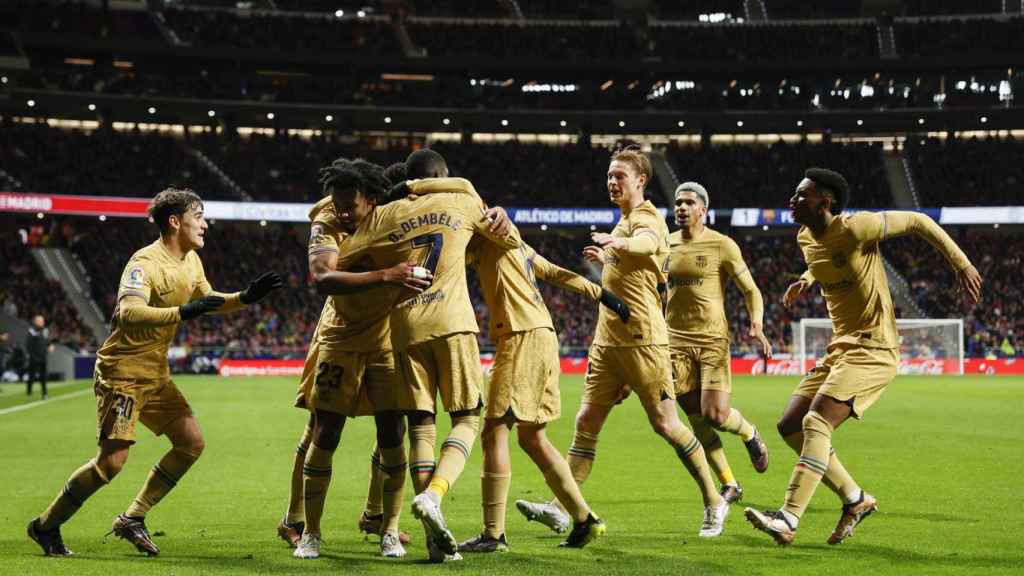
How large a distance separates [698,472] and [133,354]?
429 centimetres

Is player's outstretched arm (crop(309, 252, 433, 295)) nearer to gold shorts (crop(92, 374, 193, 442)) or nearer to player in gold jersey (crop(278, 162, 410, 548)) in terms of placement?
player in gold jersey (crop(278, 162, 410, 548))

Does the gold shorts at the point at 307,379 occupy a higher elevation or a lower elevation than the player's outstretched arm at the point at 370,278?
lower

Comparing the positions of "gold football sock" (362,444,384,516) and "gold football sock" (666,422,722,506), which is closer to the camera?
"gold football sock" (362,444,384,516)

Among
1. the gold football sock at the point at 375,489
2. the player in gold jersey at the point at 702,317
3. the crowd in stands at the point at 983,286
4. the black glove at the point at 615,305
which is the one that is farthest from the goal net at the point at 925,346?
the gold football sock at the point at 375,489

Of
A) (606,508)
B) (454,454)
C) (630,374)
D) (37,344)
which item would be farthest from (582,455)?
(37,344)

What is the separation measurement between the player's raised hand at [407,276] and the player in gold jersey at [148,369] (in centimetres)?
97

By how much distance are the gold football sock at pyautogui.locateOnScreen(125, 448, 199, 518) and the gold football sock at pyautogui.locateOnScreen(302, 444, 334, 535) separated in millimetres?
1075

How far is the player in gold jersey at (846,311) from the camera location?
7.73 m

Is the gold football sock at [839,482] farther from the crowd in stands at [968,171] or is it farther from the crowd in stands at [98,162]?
Answer: the crowd in stands at [968,171]

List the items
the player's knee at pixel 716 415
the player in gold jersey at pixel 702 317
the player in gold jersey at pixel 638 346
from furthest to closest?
the player in gold jersey at pixel 702 317 → the player's knee at pixel 716 415 → the player in gold jersey at pixel 638 346

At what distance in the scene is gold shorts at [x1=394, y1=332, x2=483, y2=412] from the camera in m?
7.04

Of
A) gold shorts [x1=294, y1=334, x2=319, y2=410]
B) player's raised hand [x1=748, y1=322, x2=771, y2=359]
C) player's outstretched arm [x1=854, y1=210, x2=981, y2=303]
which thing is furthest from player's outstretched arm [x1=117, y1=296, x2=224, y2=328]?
player's raised hand [x1=748, y1=322, x2=771, y2=359]

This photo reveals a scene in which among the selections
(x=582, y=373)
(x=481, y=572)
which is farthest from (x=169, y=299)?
(x=582, y=373)

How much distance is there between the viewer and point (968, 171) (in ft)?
178
